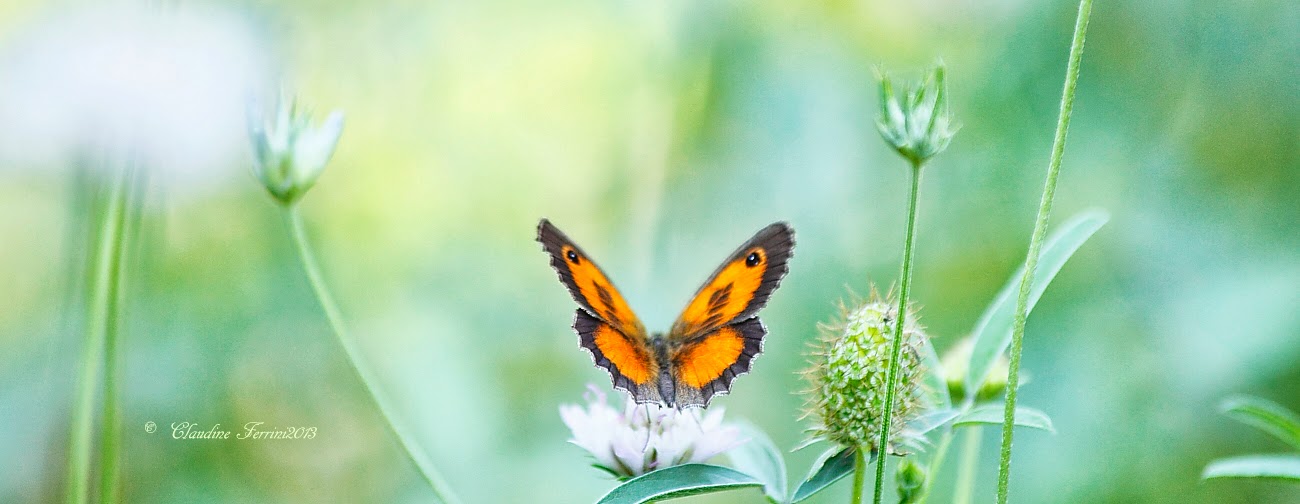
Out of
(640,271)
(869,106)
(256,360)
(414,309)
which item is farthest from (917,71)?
(256,360)

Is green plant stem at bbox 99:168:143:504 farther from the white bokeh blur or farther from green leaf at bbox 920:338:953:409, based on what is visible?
green leaf at bbox 920:338:953:409

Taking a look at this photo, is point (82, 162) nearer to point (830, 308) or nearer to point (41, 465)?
point (41, 465)

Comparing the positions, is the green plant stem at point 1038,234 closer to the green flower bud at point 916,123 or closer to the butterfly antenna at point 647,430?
the green flower bud at point 916,123

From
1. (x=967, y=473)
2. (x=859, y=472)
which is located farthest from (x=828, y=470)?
(x=967, y=473)

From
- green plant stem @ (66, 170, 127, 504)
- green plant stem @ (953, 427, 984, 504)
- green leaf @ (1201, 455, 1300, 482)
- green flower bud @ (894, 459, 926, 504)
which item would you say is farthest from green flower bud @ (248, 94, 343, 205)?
green leaf @ (1201, 455, 1300, 482)

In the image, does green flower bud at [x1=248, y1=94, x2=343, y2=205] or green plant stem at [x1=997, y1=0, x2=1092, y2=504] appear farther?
green flower bud at [x1=248, y1=94, x2=343, y2=205]

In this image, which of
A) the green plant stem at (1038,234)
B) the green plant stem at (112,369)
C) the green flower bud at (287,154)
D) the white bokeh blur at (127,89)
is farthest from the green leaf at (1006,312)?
the white bokeh blur at (127,89)

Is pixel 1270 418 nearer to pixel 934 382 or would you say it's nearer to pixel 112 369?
pixel 934 382
